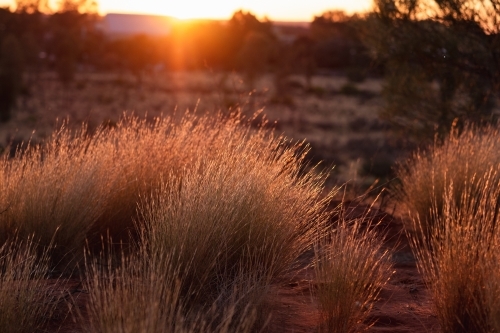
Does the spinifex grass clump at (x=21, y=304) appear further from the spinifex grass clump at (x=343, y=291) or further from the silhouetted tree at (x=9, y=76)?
the silhouetted tree at (x=9, y=76)

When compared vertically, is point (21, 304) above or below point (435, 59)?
below

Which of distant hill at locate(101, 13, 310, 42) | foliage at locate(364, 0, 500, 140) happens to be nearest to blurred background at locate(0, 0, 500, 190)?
foliage at locate(364, 0, 500, 140)

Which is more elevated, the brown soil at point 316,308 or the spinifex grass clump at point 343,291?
the spinifex grass clump at point 343,291

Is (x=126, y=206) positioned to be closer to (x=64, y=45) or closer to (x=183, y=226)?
(x=183, y=226)

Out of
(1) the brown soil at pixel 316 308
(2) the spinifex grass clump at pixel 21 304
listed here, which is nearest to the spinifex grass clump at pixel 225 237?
(1) the brown soil at pixel 316 308

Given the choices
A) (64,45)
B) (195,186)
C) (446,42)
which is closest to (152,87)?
(64,45)

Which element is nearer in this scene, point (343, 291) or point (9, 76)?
point (343, 291)

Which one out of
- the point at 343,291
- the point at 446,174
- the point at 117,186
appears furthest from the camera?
the point at 446,174

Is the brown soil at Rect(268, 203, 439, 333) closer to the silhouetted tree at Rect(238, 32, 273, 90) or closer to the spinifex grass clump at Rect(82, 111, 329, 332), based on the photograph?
the spinifex grass clump at Rect(82, 111, 329, 332)

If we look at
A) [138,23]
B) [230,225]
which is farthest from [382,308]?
[138,23]

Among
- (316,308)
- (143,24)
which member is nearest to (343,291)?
(316,308)

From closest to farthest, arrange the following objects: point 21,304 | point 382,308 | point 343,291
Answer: point 21,304 < point 343,291 < point 382,308

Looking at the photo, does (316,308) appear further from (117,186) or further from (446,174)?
(446,174)

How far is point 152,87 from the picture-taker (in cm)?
4369
